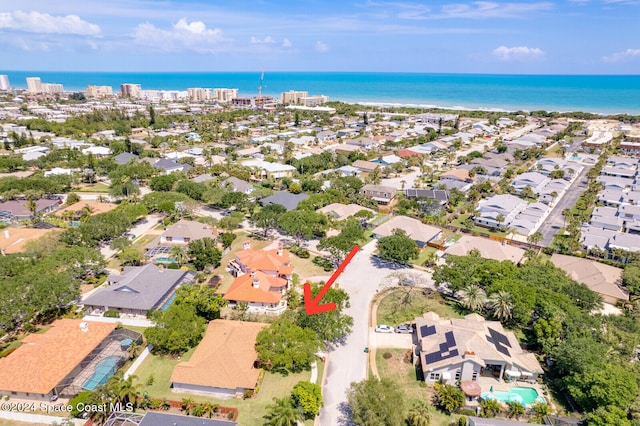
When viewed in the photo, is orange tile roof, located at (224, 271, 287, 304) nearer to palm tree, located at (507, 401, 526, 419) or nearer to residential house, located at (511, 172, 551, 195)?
palm tree, located at (507, 401, 526, 419)

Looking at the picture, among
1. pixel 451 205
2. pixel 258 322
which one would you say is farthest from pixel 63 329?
pixel 451 205

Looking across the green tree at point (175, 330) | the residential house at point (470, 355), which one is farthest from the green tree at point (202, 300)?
the residential house at point (470, 355)

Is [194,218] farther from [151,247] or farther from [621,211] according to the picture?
[621,211]

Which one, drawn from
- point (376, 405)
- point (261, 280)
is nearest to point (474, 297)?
point (376, 405)

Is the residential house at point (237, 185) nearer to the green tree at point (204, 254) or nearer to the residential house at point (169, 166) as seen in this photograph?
the residential house at point (169, 166)

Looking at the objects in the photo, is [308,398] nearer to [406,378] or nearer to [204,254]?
[406,378]

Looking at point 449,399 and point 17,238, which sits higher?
point 17,238

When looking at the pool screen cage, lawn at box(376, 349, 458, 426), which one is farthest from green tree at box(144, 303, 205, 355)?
lawn at box(376, 349, 458, 426)
